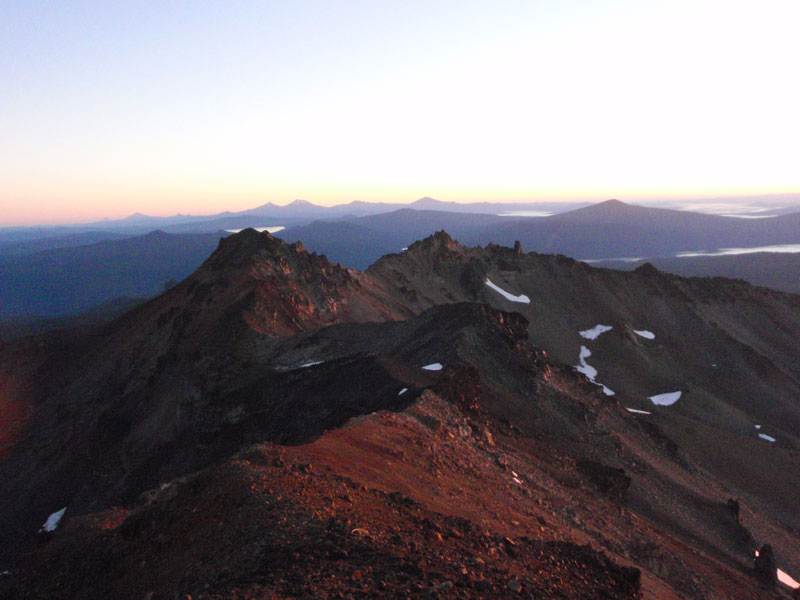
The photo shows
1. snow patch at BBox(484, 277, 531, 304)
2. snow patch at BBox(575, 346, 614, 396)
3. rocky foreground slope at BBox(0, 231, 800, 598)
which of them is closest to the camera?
rocky foreground slope at BBox(0, 231, 800, 598)

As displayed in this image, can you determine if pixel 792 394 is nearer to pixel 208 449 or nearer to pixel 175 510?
pixel 208 449

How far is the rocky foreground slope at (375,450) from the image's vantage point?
11.6 metres

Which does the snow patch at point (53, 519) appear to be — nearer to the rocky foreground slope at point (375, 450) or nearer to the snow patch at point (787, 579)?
the rocky foreground slope at point (375, 450)

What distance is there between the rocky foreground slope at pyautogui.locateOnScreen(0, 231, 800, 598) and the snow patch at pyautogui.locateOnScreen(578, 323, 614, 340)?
1.69 metres

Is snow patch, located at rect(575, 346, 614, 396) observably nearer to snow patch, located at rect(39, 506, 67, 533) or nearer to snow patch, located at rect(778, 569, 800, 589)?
snow patch, located at rect(778, 569, 800, 589)

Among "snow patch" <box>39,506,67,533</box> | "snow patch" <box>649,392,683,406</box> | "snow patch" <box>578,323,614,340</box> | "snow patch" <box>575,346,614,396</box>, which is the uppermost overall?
"snow patch" <box>39,506,67,533</box>

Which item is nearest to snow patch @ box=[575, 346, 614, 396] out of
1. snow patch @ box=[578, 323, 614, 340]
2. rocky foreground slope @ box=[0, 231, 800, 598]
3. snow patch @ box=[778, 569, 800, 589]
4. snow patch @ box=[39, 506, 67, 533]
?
rocky foreground slope @ box=[0, 231, 800, 598]

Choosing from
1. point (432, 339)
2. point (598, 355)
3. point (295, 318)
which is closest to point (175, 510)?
point (432, 339)

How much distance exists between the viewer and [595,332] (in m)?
87.9

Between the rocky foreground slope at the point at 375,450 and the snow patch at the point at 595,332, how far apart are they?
1.69 metres

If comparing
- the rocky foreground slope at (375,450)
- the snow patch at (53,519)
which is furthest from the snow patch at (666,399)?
the snow patch at (53,519)

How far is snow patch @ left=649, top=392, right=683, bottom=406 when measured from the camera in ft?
226

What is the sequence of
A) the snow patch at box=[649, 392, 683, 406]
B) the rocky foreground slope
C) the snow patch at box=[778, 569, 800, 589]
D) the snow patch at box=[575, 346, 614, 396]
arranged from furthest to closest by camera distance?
the snow patch at box=[575, 346, 614, 396] → the snow patch at box=[649, 392, 683, 406] → the snow patch at box=[778, 569, 800, 589] → the rocky foreground slope

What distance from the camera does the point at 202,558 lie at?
35.5ft
